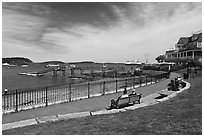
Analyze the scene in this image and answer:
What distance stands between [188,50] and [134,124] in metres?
50.4

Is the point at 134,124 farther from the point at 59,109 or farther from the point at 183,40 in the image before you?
the point at 183,40

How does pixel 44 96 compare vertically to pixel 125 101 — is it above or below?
below

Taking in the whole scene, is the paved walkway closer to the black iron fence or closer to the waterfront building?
the black iron fence

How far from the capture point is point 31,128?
5.78m

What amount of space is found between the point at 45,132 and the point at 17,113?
442cm

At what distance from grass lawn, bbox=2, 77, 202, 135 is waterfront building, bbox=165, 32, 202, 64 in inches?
1726

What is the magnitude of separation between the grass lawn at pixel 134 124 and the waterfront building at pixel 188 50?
43848 millimetres

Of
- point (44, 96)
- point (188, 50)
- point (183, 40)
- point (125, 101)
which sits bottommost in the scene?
point (44, 96)

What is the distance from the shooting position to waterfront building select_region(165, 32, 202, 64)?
48.8 meters

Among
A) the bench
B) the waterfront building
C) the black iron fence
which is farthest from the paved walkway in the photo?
the waterfront building

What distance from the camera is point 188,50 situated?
2015 inches

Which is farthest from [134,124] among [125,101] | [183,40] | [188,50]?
[183,40]

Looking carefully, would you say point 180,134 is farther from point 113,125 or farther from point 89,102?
point 89,102

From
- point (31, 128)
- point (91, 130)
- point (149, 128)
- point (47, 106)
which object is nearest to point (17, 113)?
point (47, 106)
